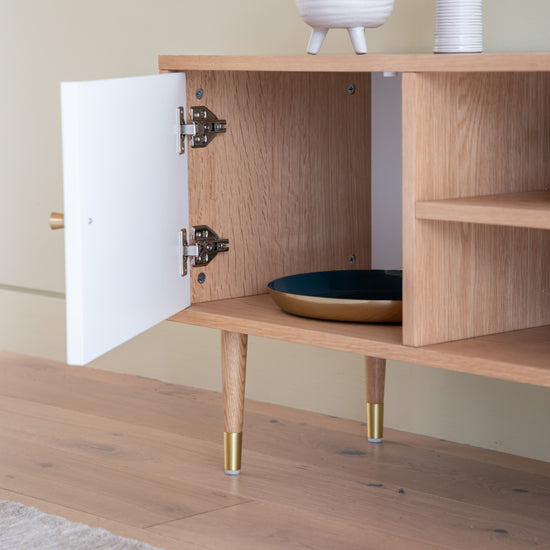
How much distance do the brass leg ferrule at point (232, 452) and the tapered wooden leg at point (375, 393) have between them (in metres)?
0.31

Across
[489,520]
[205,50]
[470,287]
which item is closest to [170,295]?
[470,287]

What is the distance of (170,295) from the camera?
1499 mm

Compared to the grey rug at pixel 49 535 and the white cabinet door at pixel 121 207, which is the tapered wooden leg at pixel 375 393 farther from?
the grey rug at pixel 49 535

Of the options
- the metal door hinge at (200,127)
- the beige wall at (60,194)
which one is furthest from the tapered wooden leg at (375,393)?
the metal door hinge at (200,127)

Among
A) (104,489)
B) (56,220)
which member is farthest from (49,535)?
(56,220)

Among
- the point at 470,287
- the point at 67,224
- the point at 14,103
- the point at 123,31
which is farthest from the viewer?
the point at 14,103

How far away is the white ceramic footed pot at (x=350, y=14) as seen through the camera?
1.49 meters

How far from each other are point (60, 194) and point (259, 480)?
1142 mm

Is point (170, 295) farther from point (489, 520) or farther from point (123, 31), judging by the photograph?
point (123, 31)

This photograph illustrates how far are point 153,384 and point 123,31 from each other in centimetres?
83

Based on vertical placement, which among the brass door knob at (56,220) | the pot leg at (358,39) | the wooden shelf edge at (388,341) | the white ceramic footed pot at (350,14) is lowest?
the wooden shelf edge at (388,341)

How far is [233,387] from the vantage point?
167cm

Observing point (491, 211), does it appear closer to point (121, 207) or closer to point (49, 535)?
point (121, 207)

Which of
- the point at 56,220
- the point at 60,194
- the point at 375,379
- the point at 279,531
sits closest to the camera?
the point at 56,220
